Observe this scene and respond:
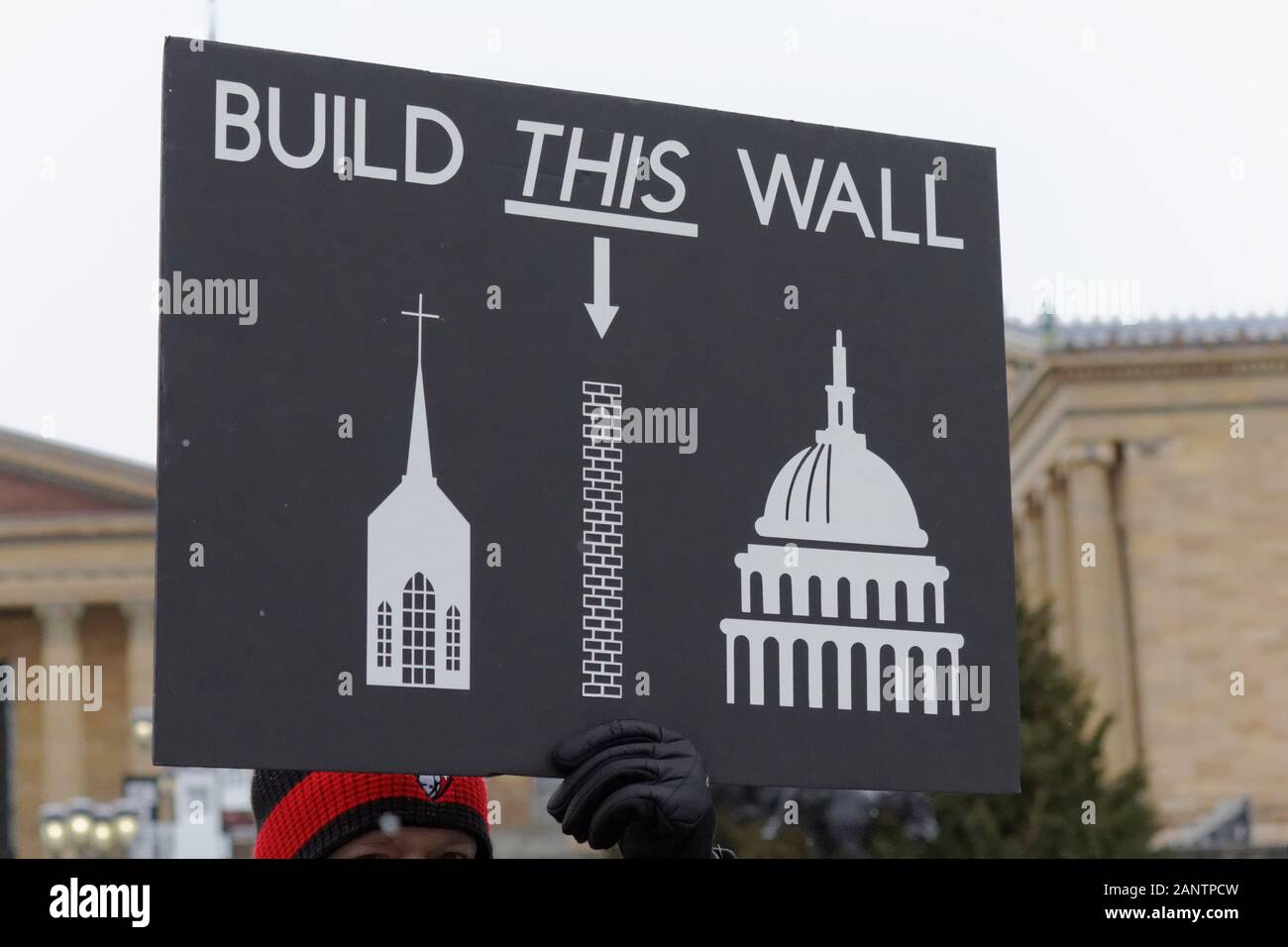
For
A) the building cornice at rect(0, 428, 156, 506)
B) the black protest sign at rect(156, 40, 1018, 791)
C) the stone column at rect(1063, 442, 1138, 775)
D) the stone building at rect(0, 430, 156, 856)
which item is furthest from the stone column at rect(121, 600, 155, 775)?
the black protest sign at rect(156, 40, 1018, 791)

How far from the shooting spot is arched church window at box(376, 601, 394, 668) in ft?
18.4

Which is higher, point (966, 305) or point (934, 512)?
point (966, 305)

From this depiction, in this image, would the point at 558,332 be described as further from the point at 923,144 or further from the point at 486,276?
the point at 923,144

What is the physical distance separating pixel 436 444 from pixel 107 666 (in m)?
80.8

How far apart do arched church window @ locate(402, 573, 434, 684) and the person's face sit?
48.4 inches

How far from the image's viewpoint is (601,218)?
606cm

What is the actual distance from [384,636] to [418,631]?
0.08 m

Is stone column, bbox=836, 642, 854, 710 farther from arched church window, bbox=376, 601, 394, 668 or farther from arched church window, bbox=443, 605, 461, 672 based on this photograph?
arched church window, bbox=376, 601, 394, 668

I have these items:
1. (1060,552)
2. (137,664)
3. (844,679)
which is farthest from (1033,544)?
(844,679)

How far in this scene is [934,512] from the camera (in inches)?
246

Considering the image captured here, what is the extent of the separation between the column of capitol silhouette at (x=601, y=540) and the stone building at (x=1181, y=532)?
59.0 metres

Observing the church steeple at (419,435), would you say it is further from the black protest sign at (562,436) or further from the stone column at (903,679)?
the stone column at (903,679)

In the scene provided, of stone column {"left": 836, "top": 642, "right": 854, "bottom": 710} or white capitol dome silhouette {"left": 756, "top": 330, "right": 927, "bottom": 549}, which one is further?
white capitol dome silhouette {"left": 756, "top": 330, "right": 927, "bottom": 549}
